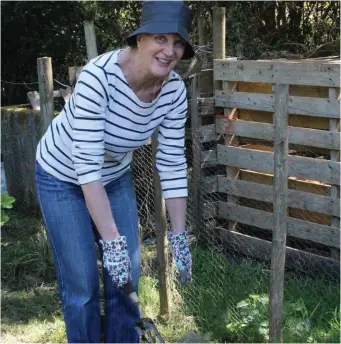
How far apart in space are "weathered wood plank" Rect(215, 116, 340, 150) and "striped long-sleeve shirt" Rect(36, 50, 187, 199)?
1981 mm

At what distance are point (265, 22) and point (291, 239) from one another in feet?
12.1

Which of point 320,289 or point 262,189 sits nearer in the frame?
point 320,289

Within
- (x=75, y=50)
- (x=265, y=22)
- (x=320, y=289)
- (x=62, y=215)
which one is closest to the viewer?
(x=62, y=215)

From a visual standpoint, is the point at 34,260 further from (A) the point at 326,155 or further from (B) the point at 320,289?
(A) the point at 326,155

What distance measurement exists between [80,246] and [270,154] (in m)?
2.57

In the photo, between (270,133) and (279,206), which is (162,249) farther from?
(270,133)

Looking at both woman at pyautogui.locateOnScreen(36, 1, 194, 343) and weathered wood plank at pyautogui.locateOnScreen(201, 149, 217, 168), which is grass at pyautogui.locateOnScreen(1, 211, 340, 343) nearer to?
weathered wood plank at pyautogui.locateOnScreen(201, 149, 217, 168)

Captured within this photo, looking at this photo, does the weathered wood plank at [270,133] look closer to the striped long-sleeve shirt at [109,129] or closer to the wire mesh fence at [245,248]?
the wire mesh fence at [245,248]

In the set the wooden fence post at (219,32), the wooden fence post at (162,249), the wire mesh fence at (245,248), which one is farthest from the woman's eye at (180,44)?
the wooden fence post at (219,32)

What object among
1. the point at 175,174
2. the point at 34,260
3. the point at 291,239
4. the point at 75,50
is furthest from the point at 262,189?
the point at 75,50

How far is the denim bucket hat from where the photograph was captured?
2.44 m

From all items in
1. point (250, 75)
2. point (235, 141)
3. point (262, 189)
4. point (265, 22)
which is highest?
point (265, 22)

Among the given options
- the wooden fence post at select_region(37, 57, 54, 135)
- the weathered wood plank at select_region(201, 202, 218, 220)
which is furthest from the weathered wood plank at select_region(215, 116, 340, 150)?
the wooden fence post at select_region(37, 57, 54, 135)

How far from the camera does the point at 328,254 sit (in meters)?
4.89
